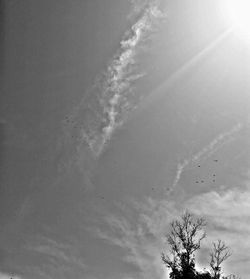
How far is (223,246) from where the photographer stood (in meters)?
38.4

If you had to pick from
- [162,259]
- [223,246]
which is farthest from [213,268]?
[162,259]

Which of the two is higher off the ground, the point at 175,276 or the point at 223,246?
the point at 223,246

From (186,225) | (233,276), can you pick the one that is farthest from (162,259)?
(233,276)

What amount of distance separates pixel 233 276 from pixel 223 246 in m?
4.03

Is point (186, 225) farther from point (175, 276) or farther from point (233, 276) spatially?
point (233, 276)

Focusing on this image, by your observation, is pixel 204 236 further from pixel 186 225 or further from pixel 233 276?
pixel 233 276

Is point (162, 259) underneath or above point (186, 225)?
underneath

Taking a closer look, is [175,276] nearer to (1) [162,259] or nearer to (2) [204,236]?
(1) [162,259]

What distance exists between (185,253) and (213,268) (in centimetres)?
423

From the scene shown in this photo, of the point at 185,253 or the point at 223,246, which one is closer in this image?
the point at 185,253

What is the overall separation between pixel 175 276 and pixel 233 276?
739 centimetres

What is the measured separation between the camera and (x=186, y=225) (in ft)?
121

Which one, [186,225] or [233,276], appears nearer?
[186,225]

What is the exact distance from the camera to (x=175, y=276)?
36.7 meters
